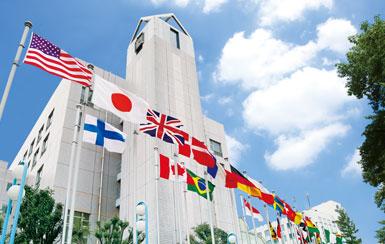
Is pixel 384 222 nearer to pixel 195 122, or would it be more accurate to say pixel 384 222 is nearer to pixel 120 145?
pixel 195 122

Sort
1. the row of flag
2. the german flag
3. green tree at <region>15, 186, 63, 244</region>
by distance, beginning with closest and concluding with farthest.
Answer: the row of flag
green tree at <region>15, 186, 63, 244</region>
the german flag

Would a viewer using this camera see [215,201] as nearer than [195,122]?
Yes

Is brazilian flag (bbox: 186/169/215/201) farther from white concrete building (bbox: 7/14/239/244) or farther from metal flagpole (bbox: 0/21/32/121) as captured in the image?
metal flagpole (bbox: 0/21/32/121)

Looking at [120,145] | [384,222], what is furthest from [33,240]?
[384,222]

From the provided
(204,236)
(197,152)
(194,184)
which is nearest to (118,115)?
(197,152)

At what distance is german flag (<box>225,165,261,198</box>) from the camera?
816 inches

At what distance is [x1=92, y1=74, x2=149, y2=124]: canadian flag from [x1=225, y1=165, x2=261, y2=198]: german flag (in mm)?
6795

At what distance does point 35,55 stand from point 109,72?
1155 inches

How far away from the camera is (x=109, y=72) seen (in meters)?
41.7

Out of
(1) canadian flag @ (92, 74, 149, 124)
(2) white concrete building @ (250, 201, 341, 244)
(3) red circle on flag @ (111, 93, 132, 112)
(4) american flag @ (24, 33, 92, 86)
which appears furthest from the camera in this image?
(2) white concrete building @ (250, 201, 341, 244)

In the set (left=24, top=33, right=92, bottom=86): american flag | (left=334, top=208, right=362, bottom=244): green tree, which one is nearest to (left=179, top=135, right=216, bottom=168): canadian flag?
(left=24, top=33, right=92, bottom=86): american flag

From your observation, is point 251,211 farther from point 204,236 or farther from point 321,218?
point 321,218

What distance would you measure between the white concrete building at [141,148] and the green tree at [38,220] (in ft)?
20.0

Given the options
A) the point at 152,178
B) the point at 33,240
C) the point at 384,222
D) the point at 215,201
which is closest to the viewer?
the point at 33,240
